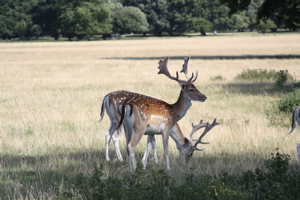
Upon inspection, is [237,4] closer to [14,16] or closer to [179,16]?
[14,16]

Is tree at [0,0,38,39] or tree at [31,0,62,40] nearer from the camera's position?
tree at [0,0,38,39]

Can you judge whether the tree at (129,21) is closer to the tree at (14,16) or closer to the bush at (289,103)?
the tree at (14,16)

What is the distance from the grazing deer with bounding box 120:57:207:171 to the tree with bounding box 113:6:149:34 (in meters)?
101

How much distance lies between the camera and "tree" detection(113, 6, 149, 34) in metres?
108

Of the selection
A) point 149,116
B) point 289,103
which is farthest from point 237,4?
point 149,116

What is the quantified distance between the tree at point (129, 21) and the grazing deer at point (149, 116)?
10097 cm

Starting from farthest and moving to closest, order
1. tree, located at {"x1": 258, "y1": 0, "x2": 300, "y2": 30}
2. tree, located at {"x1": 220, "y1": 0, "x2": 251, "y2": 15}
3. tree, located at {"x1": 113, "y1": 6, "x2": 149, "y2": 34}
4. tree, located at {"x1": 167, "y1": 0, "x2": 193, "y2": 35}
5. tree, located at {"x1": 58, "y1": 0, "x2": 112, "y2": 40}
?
tree, located at {"x1": 167, "y1": 0, "x2": 193, "y2": 35} → tree, located at {"x1": 113, "y1": 6, "x2": 149, "y2": 34} → tree, located at {"x1": 58, "y1": 0, "x2": 112, "y2": 40} → tree, located at {"x1": 220, "y1": 0, "x2": 251, "y2": 15} → tree, located at {"x1": 258, "y1": 0, "x2": 300, "y2": 30}

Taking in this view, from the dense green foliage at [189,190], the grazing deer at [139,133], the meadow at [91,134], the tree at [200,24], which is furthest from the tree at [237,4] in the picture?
the tree at [200,24]

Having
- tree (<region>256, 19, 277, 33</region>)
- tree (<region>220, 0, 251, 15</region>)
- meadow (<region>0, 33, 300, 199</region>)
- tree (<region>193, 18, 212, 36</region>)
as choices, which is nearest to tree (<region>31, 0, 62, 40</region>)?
tree (<region>193, 18, 212, 36</region>)

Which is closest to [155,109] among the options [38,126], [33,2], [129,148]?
[129,148]

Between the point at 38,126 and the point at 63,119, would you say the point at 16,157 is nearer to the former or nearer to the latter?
the point at 38,126

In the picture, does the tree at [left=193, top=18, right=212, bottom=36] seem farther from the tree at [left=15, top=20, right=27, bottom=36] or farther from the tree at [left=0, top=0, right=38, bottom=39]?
the tree at [left=15, top=20, right=27, bottom=36]

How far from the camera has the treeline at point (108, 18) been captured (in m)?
99.2

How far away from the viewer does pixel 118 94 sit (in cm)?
735
